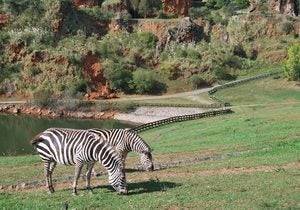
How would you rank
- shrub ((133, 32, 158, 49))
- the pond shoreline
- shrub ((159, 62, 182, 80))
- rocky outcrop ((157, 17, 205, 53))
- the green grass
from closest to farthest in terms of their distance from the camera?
the pond shoreline → the green grass → shrub ((159, 62, 182, 80)) → shrub ((133, 32, 158, 49)) → rocky outcrop ((157, 17, 205, 53))

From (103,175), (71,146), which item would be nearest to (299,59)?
(103,175)

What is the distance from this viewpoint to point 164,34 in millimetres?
108625

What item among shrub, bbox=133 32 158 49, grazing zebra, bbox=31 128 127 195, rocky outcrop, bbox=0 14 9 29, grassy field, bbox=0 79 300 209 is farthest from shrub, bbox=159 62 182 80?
grazing zebra, bbox=31 128 127 195

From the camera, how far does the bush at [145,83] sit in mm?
91625

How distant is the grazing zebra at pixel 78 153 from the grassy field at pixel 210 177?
0.88m

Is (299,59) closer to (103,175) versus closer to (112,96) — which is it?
(112,96)

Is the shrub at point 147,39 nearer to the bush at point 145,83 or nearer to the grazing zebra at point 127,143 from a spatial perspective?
the bush at point 145,83

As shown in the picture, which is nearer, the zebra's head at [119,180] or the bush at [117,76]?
the zebra's head at [119,180]

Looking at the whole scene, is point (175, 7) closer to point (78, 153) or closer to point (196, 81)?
point (196, 81)

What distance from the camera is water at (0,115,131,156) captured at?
5699 cm

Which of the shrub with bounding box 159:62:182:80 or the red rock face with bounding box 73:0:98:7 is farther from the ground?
the red rock face with bounding box 73:0:98:7

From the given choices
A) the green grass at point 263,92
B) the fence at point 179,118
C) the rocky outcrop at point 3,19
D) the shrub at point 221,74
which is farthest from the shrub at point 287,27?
the rocky outcrop at point 3,19

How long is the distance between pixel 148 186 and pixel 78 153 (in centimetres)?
380

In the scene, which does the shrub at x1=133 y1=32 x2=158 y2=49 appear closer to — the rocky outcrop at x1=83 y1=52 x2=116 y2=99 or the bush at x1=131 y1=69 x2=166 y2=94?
the rocky outcrop at x1=83 y1=52 x2=116 y2=99
